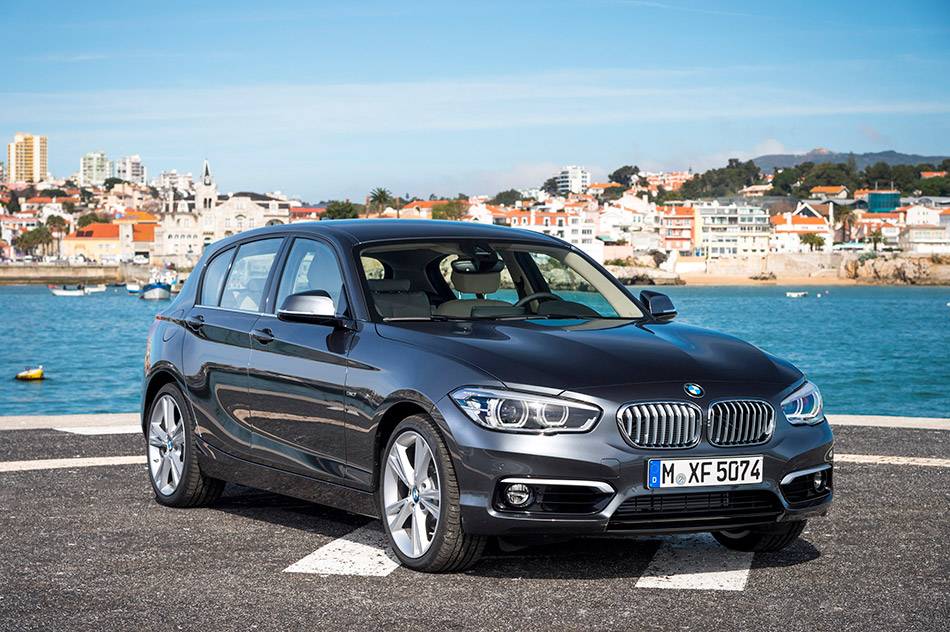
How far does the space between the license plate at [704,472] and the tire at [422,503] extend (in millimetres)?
813

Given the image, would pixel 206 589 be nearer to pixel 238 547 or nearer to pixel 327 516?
pixel 238 547

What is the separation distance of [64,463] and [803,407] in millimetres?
5792

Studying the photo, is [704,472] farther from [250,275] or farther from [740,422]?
[250,275]

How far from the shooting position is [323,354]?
20.7 feet

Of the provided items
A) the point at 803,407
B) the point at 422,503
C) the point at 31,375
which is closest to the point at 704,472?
the point at 803,407

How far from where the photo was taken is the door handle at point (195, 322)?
7605 millimetres

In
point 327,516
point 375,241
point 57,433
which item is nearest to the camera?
point 375,241

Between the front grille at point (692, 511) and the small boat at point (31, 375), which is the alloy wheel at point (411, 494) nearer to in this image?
the front grille at point (692, 511)

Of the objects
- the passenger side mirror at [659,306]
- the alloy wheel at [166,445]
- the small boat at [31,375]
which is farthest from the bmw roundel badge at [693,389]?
the small boat at [31,375]

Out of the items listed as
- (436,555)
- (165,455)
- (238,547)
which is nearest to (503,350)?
(436,555)

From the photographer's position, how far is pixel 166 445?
7.85m

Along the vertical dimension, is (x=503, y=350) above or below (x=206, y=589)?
above

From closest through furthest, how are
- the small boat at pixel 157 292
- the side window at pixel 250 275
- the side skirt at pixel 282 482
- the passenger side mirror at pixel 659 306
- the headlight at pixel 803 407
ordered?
the headlight at pixel 803 407
the side skirt at pixel 282 482
the passenger side mirror at pixel 659 306
the side window at pixel 250 275
the small boat at pixel 157 292

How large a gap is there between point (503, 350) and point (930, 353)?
67.8 meters
